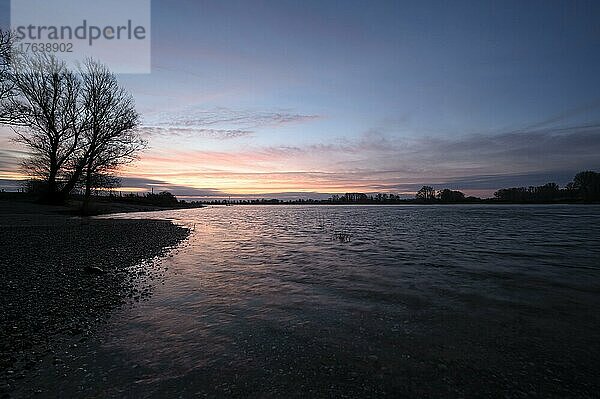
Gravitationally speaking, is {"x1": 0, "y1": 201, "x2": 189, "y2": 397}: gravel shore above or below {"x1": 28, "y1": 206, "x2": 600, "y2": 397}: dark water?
above

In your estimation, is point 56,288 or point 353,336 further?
point 56,288

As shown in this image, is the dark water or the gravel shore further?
the gravel shore

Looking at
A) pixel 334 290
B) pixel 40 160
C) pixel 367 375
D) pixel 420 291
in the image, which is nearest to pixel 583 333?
pixel 420 291

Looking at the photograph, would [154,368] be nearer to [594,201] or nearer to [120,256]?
[120,256]

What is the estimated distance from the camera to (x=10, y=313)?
6.14m

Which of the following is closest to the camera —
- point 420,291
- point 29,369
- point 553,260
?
point 29,369

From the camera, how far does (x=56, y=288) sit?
25.8ft

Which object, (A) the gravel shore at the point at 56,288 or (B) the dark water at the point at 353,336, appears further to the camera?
(A) the gravel shore at the point at 56,288

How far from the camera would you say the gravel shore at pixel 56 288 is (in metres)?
5.04

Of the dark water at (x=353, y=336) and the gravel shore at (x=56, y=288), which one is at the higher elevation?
the gravel shore at (x=56, y=288)

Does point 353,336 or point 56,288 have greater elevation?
point 56,288

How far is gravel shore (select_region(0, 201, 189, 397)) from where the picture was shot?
16.5 ft

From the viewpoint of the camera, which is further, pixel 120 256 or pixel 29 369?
pixel 120 256

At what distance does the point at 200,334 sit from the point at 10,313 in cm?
386
